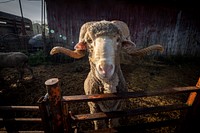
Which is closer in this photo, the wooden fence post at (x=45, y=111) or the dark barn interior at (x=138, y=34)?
the wooden fence post at (x=45, y=111)

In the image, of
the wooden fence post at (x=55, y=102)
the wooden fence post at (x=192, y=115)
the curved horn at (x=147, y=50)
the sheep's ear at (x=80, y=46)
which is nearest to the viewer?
the wooden fence post at (x=55, y=102)

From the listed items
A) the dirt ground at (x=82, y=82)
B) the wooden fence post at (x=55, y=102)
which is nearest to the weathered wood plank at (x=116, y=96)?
the wooden fence post at (x=55, y=102)

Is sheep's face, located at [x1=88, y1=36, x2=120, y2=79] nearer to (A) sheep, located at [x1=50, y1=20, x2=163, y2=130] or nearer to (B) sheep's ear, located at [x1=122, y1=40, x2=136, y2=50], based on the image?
(A) sheep, located at [x1=50, y1=20, x2=163, y2=130]

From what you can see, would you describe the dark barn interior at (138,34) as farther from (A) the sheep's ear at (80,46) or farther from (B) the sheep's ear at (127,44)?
(B) the sheep's ear at (127,44)

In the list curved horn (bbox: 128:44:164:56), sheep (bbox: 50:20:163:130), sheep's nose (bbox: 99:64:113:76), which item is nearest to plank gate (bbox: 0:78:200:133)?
sheep's nose (bbox: 99:64:113:76)

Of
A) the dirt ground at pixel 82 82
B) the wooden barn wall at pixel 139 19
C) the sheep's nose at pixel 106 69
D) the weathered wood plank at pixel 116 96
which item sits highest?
the wooden barn wall at pixel 139 19

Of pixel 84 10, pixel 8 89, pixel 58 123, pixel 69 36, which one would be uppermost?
pixel 84 10

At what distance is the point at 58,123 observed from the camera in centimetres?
142

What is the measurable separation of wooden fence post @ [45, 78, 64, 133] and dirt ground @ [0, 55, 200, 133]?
1603 millimetres

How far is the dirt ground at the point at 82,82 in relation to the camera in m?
3.67

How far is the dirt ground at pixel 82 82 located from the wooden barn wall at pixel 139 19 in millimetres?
2074

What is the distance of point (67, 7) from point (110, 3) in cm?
294

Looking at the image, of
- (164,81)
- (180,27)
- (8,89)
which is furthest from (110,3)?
(8,89)

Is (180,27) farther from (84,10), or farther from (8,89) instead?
(8,89)
